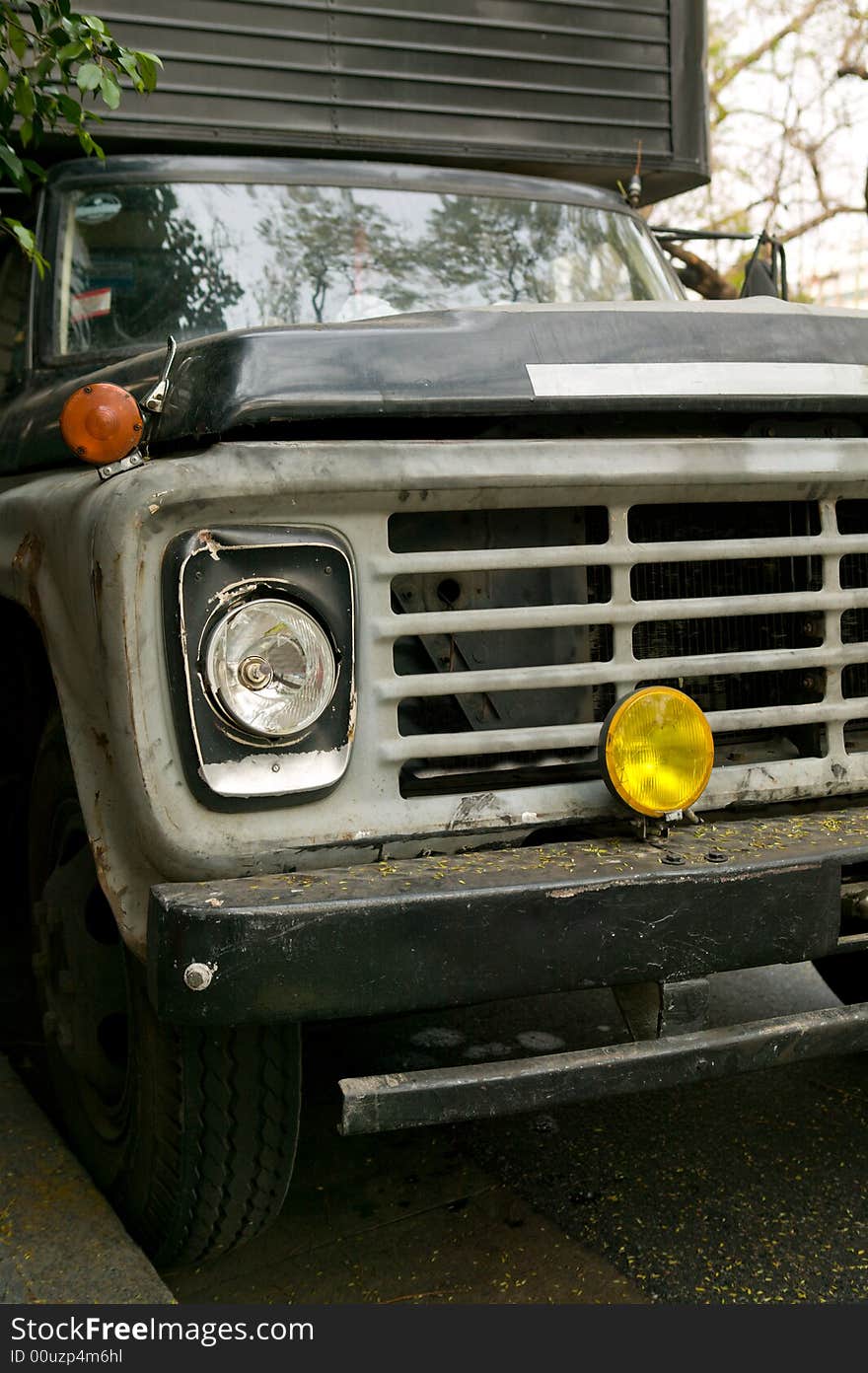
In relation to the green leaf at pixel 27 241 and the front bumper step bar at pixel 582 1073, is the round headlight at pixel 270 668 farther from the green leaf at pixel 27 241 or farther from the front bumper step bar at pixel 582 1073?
the green leaf at pixel 27 241

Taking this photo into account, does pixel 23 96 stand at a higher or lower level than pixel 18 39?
lower

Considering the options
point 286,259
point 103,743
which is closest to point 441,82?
point 286,259

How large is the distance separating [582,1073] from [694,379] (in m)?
1.16

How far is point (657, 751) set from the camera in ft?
7.08

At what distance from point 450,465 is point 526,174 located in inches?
104

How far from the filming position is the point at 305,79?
400 cm

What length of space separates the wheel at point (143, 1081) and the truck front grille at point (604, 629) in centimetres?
57

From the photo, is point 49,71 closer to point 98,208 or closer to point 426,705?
point 98,208

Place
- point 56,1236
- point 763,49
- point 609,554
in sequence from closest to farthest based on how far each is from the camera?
point 609,554, point 56,1236, point 763,49

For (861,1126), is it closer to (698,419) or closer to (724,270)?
(698,419)

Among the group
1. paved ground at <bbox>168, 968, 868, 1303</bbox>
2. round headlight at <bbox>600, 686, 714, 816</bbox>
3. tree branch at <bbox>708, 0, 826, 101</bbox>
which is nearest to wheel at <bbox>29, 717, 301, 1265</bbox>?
paved ground at <bbox>168, 968, 868, 1303</bbox>

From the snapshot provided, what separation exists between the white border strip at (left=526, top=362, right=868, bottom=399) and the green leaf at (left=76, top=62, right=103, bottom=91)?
1.56 m

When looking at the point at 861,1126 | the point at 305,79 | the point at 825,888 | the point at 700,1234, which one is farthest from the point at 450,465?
the point at 305,79

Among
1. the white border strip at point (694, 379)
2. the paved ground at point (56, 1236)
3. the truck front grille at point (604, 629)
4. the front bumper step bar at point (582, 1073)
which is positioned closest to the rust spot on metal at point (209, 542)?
the truck front grille at point (604, 629)
